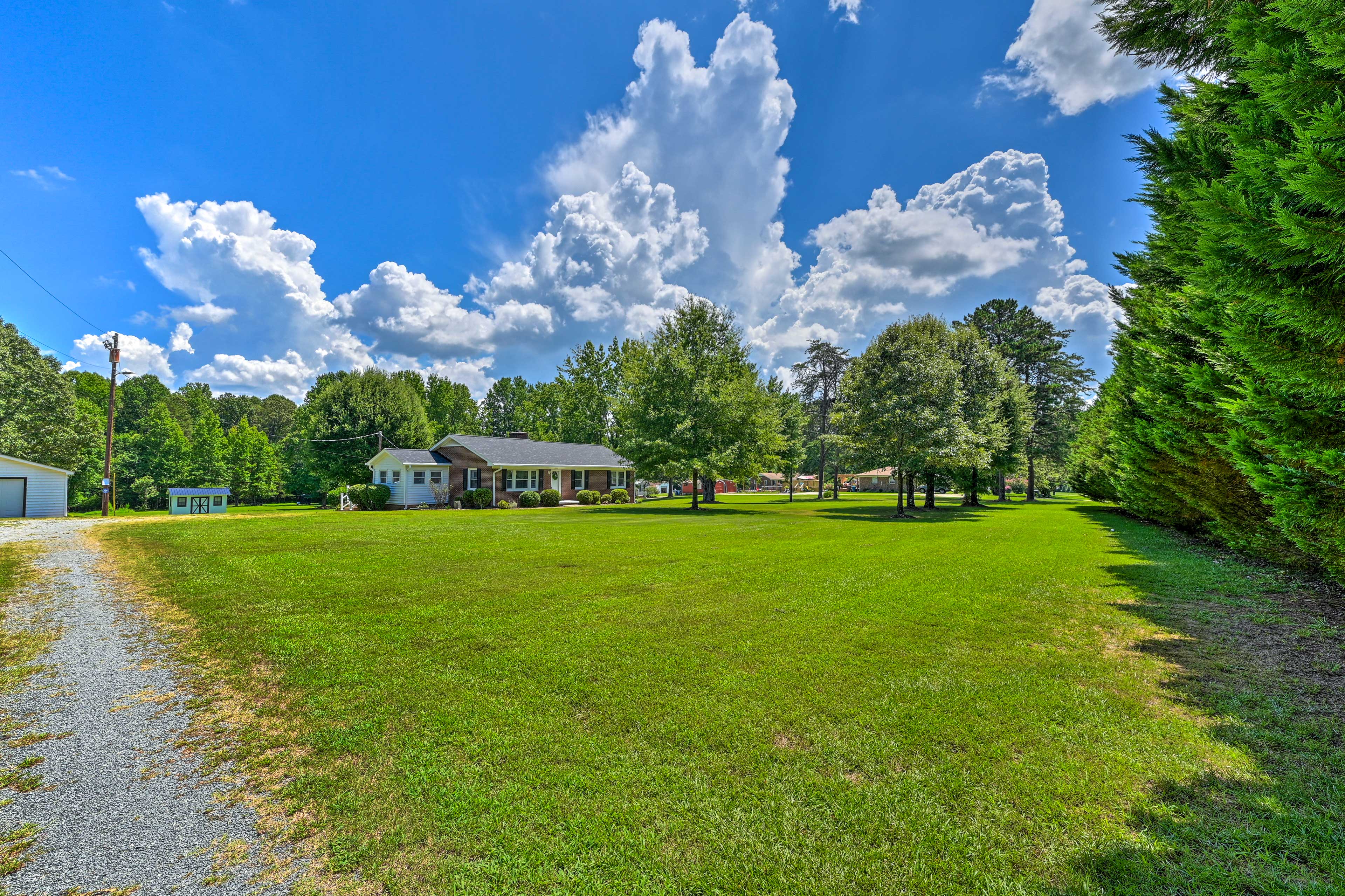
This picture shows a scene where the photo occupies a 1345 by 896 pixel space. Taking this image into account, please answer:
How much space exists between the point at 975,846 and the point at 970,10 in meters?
20.0

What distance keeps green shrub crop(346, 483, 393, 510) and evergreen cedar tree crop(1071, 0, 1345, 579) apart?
35311mm

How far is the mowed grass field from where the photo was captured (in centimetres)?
253

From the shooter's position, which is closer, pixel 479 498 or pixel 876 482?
pixel 479 498

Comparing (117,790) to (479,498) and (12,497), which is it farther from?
(12,497)

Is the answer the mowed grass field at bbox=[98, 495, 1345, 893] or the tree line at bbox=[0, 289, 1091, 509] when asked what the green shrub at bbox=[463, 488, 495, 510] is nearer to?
the tree line at bbox=[0, 289, 1091, 509]

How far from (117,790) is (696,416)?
2732 cm

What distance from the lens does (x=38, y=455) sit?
31.8 metres

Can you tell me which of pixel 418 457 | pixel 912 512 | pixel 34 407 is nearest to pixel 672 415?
pixel 912 512

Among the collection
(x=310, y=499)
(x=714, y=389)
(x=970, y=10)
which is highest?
(x=970, y=10)

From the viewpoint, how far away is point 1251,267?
11.2ft

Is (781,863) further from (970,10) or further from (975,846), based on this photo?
(970,10)

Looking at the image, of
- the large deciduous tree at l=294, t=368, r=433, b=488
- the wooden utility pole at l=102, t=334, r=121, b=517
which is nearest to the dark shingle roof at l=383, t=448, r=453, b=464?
the large deciduous tree at l=294, t=368, r=433, b=488

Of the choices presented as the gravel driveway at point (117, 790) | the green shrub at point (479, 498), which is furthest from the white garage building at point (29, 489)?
the gravel driveway at point (117, 790)

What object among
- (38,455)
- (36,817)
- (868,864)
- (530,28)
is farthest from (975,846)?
(38,455)
